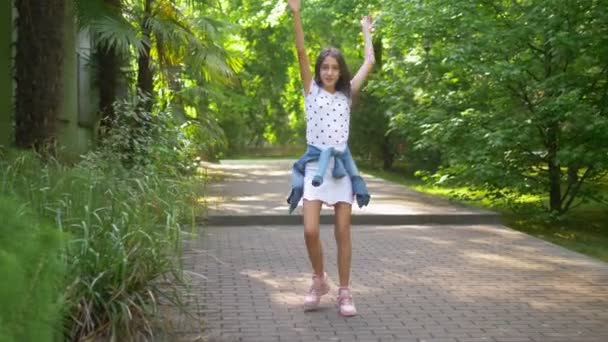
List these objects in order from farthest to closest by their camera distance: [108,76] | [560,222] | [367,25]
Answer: [108,76] < [560,222] < [367,25]

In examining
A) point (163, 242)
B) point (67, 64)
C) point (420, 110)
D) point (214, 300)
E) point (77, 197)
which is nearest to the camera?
point (163, 242)

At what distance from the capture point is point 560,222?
43.3 feet

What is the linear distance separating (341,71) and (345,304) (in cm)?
172

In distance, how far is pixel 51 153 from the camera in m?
8.96

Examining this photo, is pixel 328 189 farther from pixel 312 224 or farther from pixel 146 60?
pixel 146 60

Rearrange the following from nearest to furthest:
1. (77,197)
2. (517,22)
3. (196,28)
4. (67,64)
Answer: (77,197) → (67,64) → (517,22) → (196,28)

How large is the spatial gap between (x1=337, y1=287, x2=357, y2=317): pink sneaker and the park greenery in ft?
4.21

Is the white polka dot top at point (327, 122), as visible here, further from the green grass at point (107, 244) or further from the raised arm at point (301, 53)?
the green grass at point (107, 244)

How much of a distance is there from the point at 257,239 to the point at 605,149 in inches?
188

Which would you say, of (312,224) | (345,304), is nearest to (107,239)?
(312,224)

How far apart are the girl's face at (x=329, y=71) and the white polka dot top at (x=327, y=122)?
0.11 meters

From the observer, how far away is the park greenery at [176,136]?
5215 millimetres

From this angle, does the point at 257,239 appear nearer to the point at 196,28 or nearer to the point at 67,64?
the point at 67,64

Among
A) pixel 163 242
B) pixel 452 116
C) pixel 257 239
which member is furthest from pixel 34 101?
pixel 452 116
